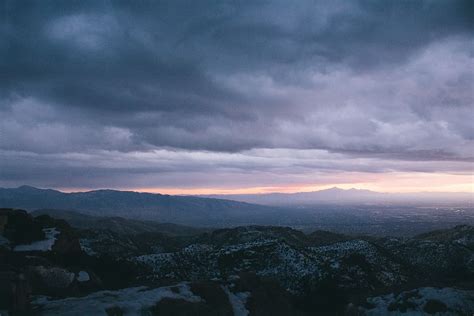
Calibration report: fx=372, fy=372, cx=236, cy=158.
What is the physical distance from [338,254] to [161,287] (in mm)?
53453

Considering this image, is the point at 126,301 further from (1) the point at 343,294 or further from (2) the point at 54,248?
(1) the point at 343,294

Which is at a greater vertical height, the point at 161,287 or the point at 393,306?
the point at 161,287

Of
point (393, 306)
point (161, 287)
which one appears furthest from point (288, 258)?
point (161, 287)

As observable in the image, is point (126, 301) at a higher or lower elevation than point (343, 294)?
higher

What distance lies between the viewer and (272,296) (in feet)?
159

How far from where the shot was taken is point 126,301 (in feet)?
111

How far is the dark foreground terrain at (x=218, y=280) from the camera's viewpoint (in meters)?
34.5

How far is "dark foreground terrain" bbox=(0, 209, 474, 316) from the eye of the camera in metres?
34.5

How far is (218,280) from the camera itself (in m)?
49.7

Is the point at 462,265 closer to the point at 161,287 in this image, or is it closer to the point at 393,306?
the point at 393,306

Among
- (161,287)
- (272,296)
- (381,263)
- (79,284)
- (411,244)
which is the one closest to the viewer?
(161,287)

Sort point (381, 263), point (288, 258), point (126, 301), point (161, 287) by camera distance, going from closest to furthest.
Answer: point (126, 301), point (161, 287), point (288, 258), point (381, 263)

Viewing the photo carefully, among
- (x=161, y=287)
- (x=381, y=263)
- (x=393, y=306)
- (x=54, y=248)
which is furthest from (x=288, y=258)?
(x=54, y=248)

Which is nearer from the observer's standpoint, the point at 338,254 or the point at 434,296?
the point at 434,296
